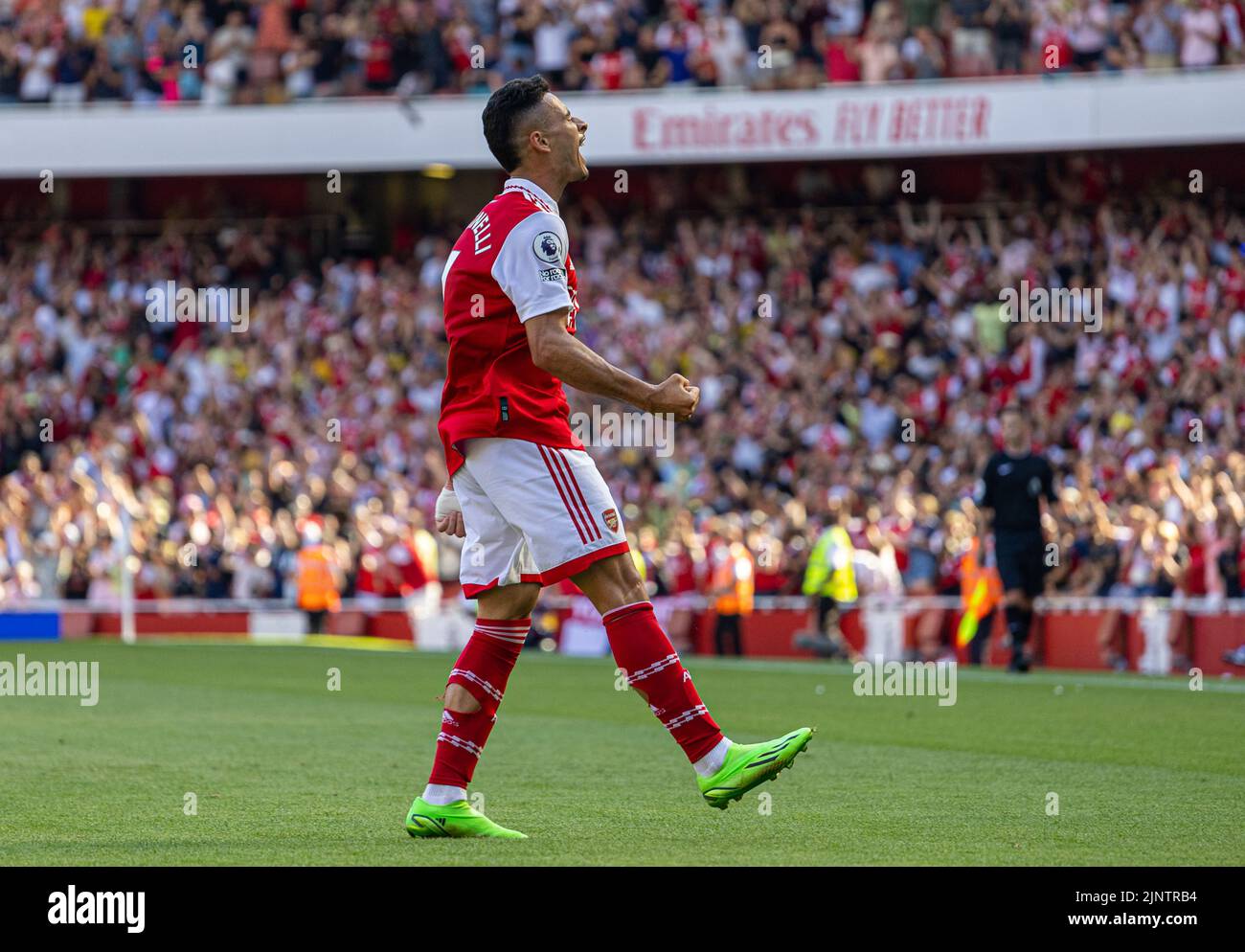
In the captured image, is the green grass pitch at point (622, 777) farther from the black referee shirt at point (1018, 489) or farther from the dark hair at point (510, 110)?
the dark hair at point (510, 110)

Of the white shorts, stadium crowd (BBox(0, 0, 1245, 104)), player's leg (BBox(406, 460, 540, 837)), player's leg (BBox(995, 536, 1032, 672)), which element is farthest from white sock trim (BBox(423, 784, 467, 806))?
stadium crowd (BBox(0, 0, 1245, 104))

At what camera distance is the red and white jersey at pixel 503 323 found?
665cm

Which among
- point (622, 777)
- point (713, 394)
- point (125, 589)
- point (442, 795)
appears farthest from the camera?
point (713, 394)

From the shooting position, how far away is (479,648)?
696 cm

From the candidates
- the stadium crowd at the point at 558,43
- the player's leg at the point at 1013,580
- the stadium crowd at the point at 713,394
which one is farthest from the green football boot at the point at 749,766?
the stadium crowd at the point at 558,43

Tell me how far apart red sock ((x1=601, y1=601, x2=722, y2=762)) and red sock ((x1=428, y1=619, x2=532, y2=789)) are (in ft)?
1.44

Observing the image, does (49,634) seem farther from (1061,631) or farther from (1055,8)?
(1055,8)

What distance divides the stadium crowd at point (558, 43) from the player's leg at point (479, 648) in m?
22.5

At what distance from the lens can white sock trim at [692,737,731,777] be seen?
658 cm

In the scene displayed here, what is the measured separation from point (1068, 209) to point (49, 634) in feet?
47.9

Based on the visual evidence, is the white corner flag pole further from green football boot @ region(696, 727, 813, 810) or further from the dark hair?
green football boot @ region(696, 727, 813, 810)

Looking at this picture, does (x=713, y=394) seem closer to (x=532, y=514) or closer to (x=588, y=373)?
(x=532, y=514)

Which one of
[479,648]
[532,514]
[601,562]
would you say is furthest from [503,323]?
[479,648]

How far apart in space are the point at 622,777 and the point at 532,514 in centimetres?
273
